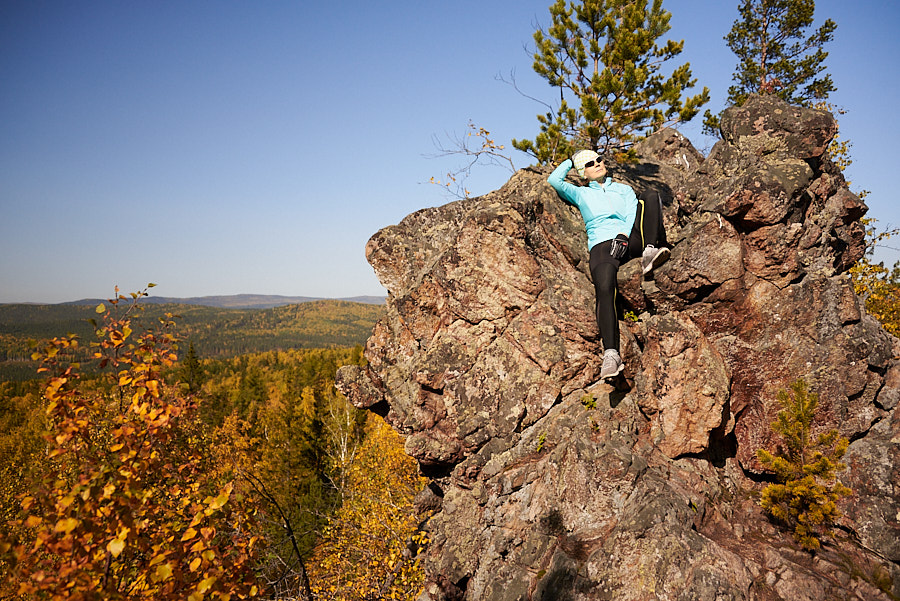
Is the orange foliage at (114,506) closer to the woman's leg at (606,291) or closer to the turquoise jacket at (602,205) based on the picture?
the woman's leg at (606,291)

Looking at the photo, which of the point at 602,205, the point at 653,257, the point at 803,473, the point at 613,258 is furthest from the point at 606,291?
the point at 803,473

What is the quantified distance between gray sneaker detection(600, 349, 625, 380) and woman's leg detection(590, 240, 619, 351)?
0.16 meters

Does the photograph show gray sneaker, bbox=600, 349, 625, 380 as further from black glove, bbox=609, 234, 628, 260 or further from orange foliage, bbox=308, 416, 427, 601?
orange foliage, bbox=308, 416, 427, 601

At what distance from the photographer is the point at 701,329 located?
321 inches

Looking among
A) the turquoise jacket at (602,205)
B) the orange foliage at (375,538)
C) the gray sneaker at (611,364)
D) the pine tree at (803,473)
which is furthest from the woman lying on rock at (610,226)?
the orange foliage at (375,538)

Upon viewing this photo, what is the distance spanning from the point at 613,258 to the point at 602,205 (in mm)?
1128

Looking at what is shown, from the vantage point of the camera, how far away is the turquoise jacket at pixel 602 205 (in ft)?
27.8

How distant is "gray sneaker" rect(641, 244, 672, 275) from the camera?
7.94m

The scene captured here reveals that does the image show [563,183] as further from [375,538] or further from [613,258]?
[375,538]

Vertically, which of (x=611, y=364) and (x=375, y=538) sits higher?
(x=611, y=364)

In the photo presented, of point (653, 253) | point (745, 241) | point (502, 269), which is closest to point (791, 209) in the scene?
point (745, 241)

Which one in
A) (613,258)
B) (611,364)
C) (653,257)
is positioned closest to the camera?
(611,364)

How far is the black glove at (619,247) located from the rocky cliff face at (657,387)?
1.14 ft

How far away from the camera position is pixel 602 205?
28.2 feet
